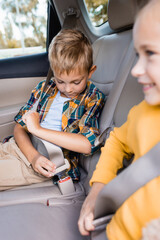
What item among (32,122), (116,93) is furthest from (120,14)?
(32,122)

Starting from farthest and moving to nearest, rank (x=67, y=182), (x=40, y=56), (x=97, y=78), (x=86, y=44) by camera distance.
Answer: (x=40, y=56) → (x=97, y=78) → (x=86, y=44) → (x=67, y=182)

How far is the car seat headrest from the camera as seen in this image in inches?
50.1

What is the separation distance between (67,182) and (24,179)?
24cm

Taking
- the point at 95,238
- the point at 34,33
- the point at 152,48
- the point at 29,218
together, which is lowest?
the point at 29,218

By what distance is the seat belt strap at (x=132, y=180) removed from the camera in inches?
23.5

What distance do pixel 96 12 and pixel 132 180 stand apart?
1.67 m

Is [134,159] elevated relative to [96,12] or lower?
lower

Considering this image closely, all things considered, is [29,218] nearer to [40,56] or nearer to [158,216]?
[158,216]

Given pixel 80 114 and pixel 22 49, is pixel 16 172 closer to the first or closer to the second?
pixel 80 114

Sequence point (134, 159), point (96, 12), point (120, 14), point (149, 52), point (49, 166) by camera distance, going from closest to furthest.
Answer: point (149, 52) < point (134, 159) < point (49, 166) < point (120, 14) < point (96, 12)

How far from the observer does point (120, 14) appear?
1354 mm

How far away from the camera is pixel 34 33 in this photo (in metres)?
2.21

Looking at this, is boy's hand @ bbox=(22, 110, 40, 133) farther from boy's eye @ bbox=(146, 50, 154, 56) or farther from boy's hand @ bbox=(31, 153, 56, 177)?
boy's eye @ bbox=(146, 50, 154, 56)

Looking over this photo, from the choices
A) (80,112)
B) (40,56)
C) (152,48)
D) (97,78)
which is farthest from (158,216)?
(40,56)
